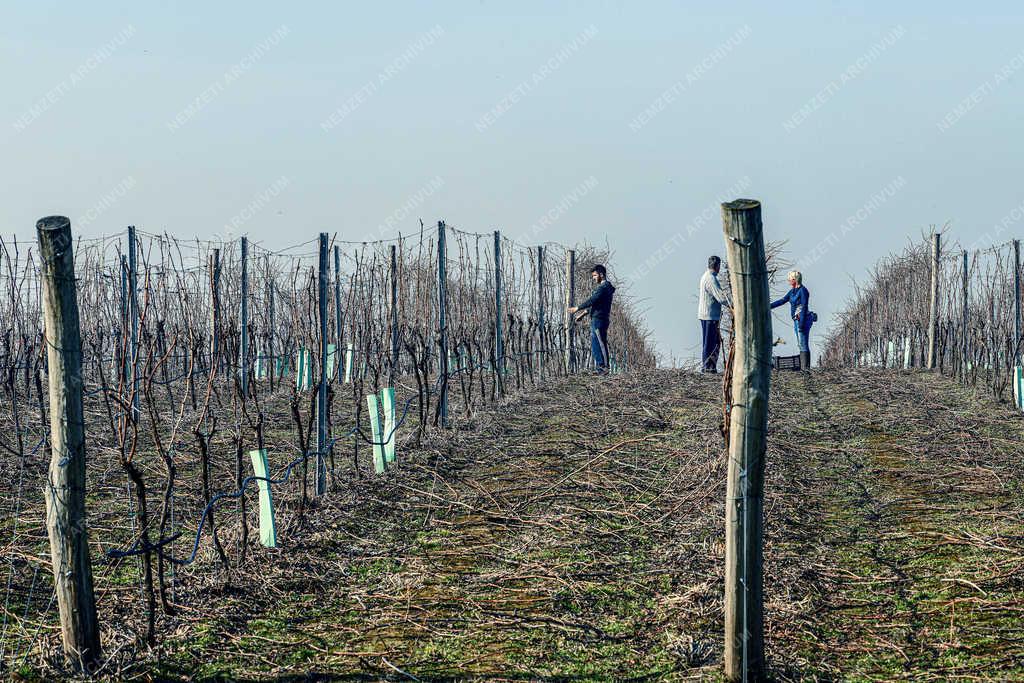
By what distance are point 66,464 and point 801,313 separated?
9320mm

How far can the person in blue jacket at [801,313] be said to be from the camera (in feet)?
A: 37.3

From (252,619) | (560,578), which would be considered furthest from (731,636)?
(252,619)

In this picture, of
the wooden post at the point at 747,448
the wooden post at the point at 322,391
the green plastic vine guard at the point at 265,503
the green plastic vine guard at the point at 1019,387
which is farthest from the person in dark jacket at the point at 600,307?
the wooden post at the point at 747,448

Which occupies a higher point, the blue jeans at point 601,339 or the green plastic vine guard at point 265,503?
the blue jeans at point 601,339

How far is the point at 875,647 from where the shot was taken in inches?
135

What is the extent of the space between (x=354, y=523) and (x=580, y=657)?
1780mm

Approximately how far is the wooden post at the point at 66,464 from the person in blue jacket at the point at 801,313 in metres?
9.04

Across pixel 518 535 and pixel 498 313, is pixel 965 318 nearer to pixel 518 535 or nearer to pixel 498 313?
pixel 498 313

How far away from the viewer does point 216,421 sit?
6508 millimetres

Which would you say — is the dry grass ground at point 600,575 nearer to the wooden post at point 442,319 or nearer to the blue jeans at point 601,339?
the wooden post at point 442,319

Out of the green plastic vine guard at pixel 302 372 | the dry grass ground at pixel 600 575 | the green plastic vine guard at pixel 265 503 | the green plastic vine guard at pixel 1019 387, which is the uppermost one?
the green plastic vine guard at pixel 302 372

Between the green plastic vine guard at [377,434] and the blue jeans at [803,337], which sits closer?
the green plastic vine guard at [377,434]

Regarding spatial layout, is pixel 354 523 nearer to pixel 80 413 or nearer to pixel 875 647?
pixel 80 413

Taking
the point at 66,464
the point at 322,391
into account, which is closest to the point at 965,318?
the point at 322,391
